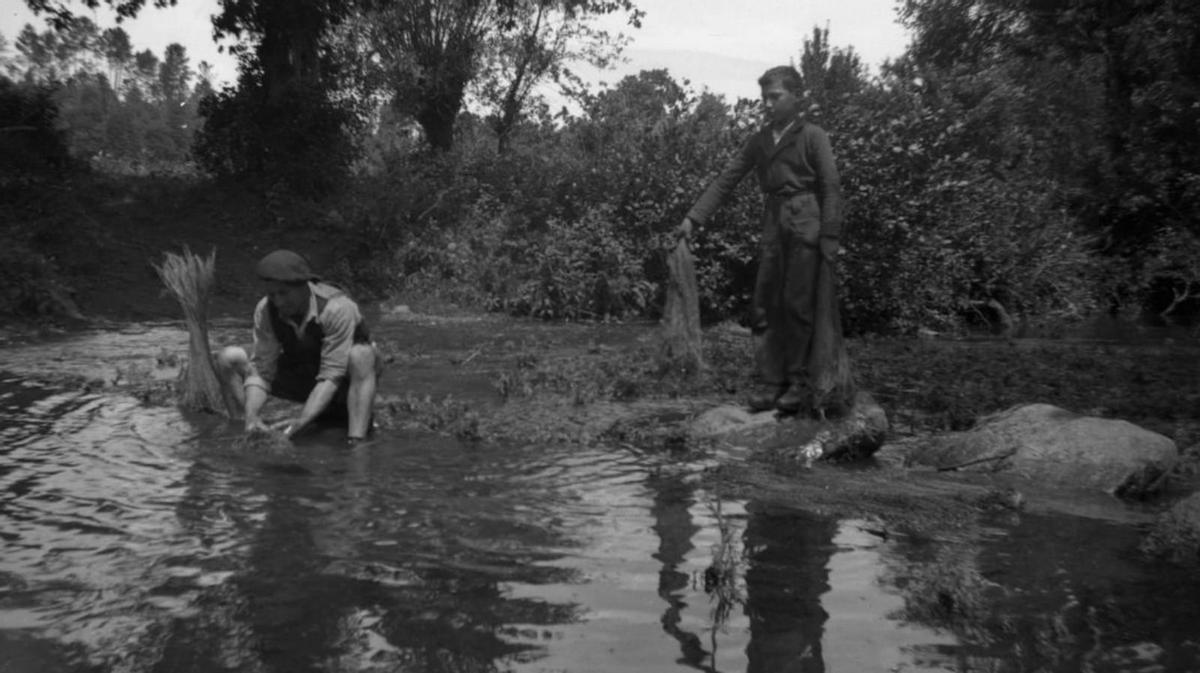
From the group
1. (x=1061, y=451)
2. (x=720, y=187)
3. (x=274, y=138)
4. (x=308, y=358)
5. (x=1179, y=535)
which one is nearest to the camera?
(x=1179, y=535)

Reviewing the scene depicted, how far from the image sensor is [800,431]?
24.7ft

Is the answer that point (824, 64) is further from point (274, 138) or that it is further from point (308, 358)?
point (308, 358)

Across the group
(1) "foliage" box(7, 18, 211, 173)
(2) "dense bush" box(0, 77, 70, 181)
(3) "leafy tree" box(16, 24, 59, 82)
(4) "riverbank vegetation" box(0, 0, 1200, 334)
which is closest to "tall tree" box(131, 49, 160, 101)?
(1) "foliage" box(7, 18, 211, 173)

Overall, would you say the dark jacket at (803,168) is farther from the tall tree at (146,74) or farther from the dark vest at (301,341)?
the tall tree at (146,74)

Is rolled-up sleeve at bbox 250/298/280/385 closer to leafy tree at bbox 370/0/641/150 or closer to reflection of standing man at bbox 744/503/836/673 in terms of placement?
reflection of standing man at bbox 744/503/836/673

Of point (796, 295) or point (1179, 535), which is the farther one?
point (796, 295)

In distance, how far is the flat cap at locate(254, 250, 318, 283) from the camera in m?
6.27

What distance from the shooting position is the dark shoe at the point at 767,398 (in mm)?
8164

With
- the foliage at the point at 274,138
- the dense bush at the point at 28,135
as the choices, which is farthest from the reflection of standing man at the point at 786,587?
the foliage at the point at 274,138

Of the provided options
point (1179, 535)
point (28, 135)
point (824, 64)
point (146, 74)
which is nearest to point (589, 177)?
point (28, 135)

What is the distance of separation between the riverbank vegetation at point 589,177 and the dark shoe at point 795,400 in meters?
8.79

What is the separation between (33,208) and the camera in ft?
61.0

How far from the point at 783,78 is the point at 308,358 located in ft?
13.3

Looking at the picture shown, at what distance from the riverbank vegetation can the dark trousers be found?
8.39 metres
